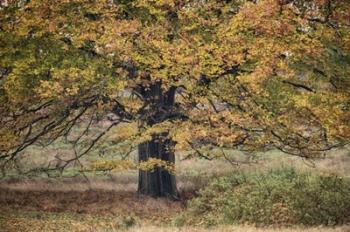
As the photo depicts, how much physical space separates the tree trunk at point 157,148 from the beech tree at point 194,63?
34.2 inches

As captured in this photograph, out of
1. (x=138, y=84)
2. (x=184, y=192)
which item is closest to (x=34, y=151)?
(x=184, y=192)

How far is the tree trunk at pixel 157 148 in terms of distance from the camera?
20.2 meters

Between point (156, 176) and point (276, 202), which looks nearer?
point (276, 202)

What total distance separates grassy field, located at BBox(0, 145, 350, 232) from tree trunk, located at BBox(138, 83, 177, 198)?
596 mm

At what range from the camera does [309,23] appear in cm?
1602

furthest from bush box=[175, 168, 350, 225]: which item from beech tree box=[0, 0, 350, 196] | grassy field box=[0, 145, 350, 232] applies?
beech tree box=[0, 0, 350, 196]

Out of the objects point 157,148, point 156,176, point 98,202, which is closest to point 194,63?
point 157,148

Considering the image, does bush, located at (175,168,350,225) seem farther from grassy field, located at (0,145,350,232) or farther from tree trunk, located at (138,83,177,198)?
tree trunk, located at (138,83,177,198)

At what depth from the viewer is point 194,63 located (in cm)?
1638

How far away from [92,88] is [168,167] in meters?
4.19

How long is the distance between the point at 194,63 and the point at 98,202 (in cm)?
848

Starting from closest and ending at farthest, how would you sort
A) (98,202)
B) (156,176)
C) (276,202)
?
(276,202) < (98,202) < (156,176)

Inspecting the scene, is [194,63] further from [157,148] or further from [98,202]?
[98,202]

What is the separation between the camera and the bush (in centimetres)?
1600
